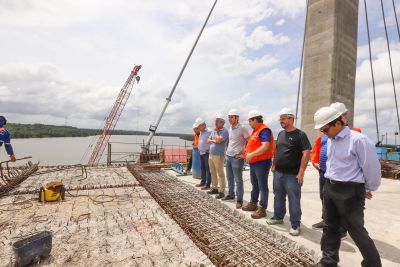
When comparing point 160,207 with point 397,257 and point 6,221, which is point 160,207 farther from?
point 397,257

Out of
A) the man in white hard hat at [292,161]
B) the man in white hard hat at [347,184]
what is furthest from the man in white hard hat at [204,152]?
the man in white hard hat at [347,184]

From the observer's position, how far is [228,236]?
360cm

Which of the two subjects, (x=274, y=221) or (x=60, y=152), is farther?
(x=60, y=152)

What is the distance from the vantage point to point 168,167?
34.4 feet

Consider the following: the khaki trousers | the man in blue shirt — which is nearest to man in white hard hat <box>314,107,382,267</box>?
the khaki trousers

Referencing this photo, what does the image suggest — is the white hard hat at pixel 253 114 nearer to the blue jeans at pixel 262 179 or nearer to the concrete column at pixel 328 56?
the blue jeans at pixel 262 179

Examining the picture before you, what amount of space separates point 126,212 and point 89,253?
1549 mm

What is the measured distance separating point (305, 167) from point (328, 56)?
10170mm

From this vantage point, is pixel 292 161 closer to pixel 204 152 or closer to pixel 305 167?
pixel 305 167

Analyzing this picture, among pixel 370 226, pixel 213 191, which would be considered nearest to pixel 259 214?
pixel 370 226

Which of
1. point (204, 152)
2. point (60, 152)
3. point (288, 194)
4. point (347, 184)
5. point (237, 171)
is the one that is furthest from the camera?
point (60, 152)

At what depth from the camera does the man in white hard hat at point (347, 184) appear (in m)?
2.31

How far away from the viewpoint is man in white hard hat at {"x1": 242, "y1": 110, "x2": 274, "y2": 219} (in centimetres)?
425

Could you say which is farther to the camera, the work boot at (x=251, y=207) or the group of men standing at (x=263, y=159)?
the work boot at (x=251, y=207)
